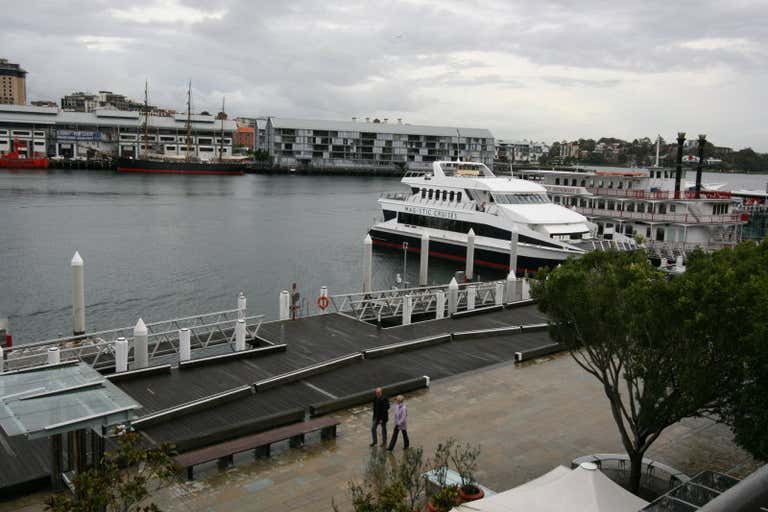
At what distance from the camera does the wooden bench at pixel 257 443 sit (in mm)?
12070

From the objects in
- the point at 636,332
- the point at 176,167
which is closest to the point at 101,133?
the point at 176,167

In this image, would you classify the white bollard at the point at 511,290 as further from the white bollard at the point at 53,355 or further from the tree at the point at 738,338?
the tree at the point at 738,338

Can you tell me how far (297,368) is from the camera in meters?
18.6

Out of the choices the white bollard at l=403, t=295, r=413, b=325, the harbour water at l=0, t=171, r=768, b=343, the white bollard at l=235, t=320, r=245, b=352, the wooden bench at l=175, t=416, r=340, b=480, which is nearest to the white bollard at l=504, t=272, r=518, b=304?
the white bollard at l=403, t=295, r=413, b=325

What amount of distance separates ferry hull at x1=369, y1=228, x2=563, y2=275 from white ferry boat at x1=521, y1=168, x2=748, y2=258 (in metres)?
6.97

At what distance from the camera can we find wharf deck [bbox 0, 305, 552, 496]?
45.3 ft

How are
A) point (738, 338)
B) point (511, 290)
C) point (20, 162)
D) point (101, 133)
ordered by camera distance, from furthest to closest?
point (101, 133), point (20, 162), point (511, 290), point (738, 338)

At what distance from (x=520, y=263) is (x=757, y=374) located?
119 ft

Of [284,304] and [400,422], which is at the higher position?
[400,422]

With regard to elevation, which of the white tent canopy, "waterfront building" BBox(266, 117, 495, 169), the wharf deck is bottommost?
the wharf deck

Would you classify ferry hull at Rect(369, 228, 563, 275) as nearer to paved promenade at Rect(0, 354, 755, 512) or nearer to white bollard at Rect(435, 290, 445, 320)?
white bollard at Rect(435, 290, 445, 320)

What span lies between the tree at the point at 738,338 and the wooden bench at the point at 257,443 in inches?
283

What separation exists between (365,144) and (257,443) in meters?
177

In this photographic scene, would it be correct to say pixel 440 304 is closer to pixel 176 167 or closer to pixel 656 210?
pixel 656 210
